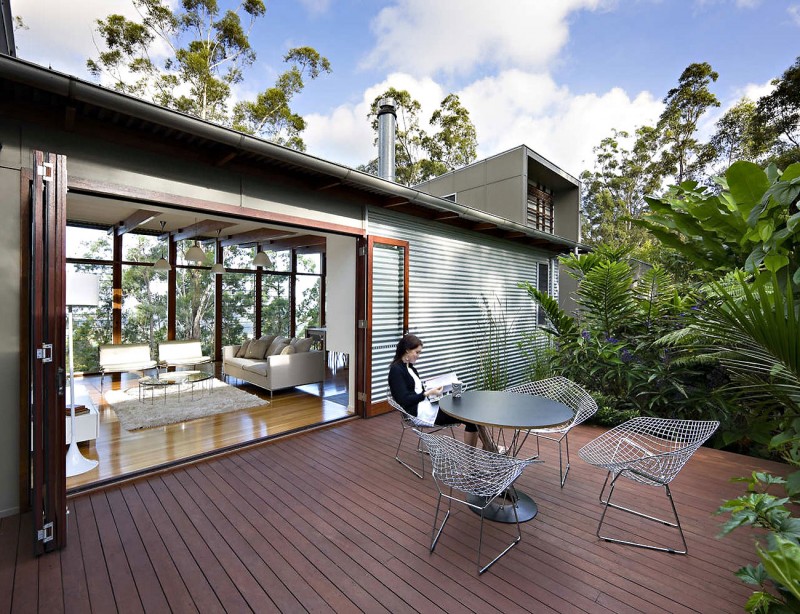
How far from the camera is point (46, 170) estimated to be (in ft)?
7.61

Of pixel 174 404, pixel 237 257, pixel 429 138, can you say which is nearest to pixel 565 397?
pixel 174 404

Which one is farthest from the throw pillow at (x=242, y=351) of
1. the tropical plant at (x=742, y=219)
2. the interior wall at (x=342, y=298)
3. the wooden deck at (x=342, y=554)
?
the tropical plant at (x=742, y=219)

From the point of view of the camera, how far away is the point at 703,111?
50.3ft

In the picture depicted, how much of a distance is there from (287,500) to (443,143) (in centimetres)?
1842

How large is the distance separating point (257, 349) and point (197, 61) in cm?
1211

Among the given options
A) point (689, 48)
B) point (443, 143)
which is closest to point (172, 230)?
point (443, 143)

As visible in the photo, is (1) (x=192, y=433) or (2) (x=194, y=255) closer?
(1) (x=192, y=433)

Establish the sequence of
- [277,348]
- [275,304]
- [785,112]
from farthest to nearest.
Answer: [785,112] → [275,304] → [277,348]

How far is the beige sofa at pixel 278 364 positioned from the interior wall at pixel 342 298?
1257mm

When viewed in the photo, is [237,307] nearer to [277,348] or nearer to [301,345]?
[277,348]

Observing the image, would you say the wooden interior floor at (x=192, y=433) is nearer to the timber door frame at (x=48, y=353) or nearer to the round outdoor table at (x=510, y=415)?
the timber door frame at (x=48, y=353)

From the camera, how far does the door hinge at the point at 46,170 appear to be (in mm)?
2292

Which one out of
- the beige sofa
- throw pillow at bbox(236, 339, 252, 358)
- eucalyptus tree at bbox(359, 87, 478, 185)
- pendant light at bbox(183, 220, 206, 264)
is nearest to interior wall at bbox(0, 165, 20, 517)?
the beige sofa

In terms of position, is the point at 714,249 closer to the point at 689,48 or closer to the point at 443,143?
the point at 689,48
